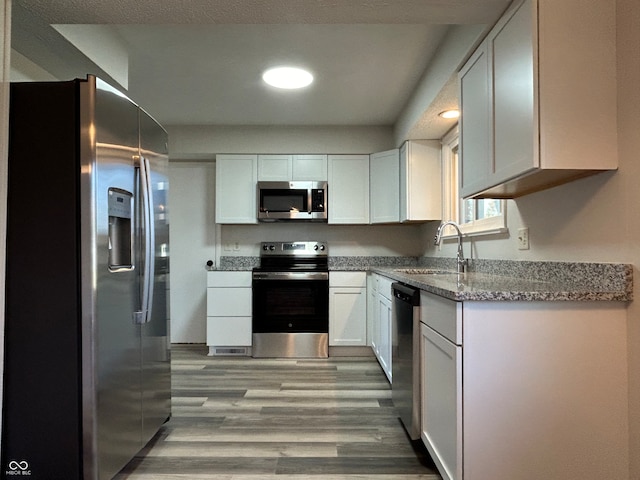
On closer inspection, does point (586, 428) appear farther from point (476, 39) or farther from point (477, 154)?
point (476, 39)

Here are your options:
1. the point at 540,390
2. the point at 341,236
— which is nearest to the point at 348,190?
the point at 341,236

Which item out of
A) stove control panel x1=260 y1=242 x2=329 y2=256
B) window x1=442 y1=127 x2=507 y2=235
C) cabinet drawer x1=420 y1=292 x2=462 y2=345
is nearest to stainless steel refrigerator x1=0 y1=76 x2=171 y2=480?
cabinet drawer x1=420 y1=292 x2=462 y2=345

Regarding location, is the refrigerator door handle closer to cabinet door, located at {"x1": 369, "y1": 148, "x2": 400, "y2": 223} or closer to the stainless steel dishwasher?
the stainless steel dishwasher

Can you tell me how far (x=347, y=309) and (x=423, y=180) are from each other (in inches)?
58.6

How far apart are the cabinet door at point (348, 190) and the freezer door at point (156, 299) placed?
7.46 ft

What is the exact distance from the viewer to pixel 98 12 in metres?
1.82

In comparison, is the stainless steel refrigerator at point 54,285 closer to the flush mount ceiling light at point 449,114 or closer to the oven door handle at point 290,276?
the flush mount ceiling light at point 449,114

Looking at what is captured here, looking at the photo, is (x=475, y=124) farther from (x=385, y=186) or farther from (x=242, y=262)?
(x=242, y=262)

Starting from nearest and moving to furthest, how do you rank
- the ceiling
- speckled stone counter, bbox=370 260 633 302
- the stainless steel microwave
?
speckled stone counter, bbox=370 260 633 302
the ceiling
the stainless steel microwave

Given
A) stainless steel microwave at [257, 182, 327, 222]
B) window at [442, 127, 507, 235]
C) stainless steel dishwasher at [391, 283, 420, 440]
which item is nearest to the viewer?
stainless steel dishwasher at [391, 283, 420, 440]

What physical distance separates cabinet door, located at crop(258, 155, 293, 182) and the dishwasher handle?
2.34 meters

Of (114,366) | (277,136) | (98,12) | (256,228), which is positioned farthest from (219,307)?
(98,12)

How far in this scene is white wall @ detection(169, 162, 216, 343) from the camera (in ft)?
15.7

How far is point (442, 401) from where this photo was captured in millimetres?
1702
